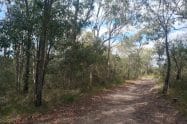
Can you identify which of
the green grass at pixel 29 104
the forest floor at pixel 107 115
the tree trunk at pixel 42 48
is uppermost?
the tree trunk at pixel 42 48

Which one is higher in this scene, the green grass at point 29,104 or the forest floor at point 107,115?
the green grass at point 29,104

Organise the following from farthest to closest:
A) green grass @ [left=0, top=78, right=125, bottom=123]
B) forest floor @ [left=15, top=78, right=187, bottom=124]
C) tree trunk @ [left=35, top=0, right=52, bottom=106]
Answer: tree trunk @ [left=35, top=0, right=52, bottom=106]
green grass @ [left=0, top=78, right=125, bottom=123]
forest floor @ [left=15, top=78, right=187, bottom=124]

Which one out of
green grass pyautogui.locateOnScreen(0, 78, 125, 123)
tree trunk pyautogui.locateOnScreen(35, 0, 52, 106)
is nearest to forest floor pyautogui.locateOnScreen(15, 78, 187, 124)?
green grass pyautogui.locateOnScreen(0, 78, 125, 123)

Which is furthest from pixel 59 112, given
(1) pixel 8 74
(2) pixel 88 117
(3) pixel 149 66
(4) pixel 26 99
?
(3) pixel 149 66

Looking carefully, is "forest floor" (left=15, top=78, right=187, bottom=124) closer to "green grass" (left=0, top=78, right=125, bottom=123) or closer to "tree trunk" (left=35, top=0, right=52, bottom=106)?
"green grass" (left=0, top=78, right=125, bottom=123)

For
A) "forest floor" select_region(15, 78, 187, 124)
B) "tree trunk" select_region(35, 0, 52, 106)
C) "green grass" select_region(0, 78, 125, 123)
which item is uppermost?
"tree trunk" select_region(35, 0, 52, 106)

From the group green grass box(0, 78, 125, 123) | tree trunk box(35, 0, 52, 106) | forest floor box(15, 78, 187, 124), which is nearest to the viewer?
forest floor box(15, 78, 187, 124)

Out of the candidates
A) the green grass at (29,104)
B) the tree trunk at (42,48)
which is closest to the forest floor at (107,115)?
the green grass at (29,104)

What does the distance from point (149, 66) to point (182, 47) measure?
6443 cm

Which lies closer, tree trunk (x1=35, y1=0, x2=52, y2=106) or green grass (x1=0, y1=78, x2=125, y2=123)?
green grass (x1=0, y1=78, x2=125, y2=123)

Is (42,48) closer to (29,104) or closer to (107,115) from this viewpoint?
(29,104)

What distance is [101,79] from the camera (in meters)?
33.2

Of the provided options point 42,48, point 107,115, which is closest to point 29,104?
point 42,48

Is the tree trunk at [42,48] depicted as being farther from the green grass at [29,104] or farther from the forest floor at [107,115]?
the forest floor at [107,115]
